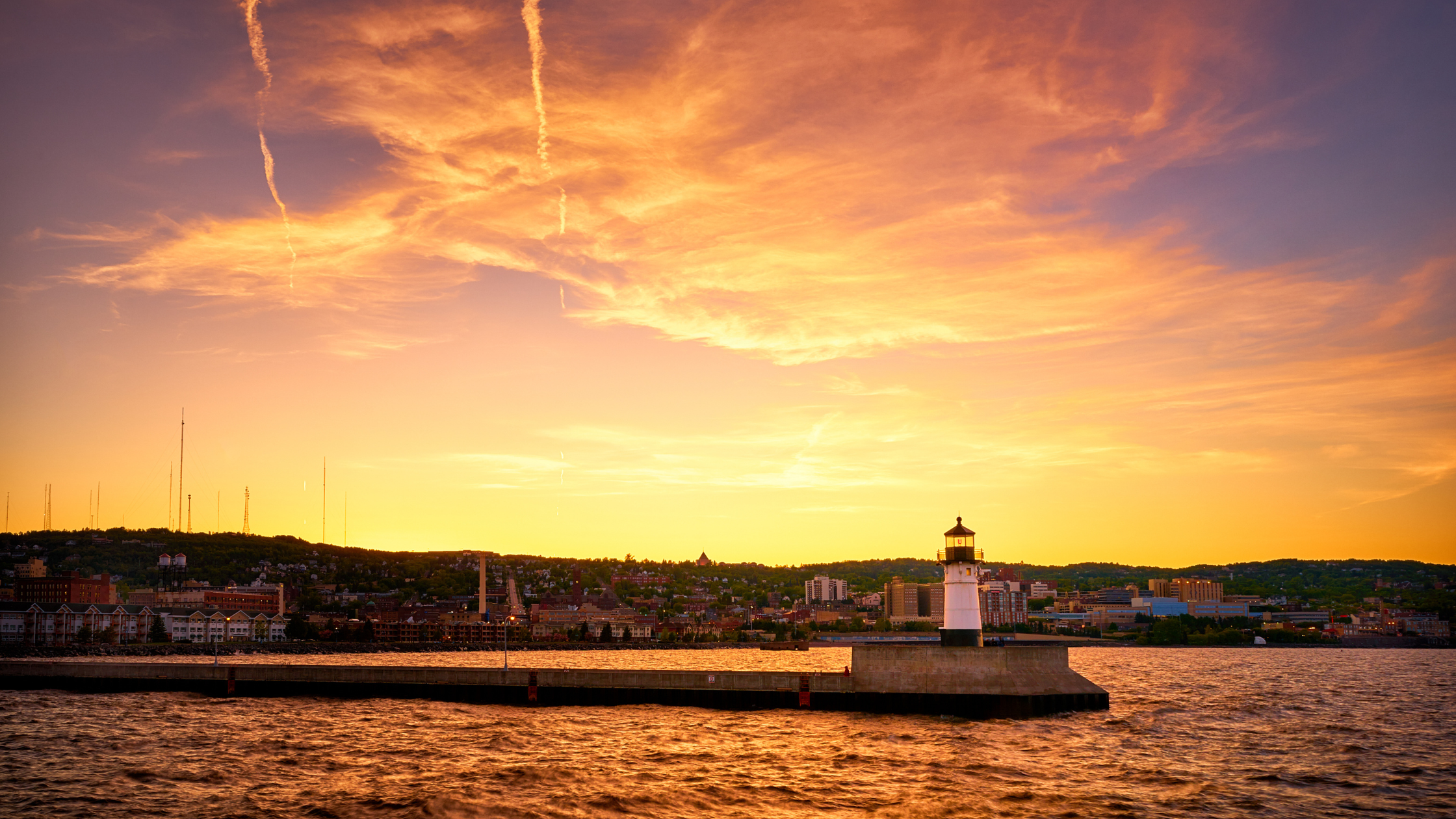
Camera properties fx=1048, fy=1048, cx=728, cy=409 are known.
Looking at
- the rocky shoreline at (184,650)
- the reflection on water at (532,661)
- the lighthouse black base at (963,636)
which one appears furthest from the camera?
the rocky shoreline at (184,650)

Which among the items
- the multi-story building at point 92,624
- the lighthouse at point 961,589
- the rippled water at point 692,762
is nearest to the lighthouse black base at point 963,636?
the lighthouse at point 961,589

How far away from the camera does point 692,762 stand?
35.2m

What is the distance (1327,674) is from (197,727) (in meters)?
98.6

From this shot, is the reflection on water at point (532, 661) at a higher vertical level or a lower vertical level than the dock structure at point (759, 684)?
lower

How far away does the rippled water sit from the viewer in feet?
95.0

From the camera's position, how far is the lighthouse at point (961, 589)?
161 ft

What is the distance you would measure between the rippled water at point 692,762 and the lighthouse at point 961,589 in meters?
5.81

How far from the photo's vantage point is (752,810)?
91.5ft

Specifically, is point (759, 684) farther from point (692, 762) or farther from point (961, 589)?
point (692, 762)

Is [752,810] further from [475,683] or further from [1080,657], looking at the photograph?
[1080,657]

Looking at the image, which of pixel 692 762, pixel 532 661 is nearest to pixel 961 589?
pixel 692 762

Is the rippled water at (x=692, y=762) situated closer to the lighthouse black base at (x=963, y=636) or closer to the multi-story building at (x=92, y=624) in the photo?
the lighthouse black base at (x=963, y=636)

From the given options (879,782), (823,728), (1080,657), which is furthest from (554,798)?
(1080,657)

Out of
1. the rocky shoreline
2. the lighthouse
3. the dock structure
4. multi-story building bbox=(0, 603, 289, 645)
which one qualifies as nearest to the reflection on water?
the rocky shoreline
